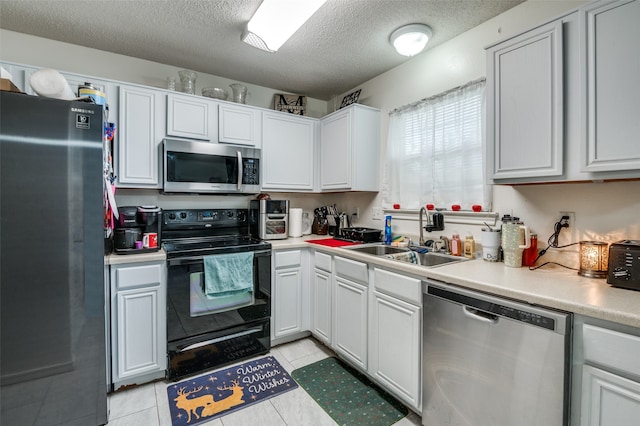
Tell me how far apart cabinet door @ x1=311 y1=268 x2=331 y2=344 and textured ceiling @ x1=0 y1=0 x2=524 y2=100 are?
181 centimetres

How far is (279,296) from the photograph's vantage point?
2494 mm

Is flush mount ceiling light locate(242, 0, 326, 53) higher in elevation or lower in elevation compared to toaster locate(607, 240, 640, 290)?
higher

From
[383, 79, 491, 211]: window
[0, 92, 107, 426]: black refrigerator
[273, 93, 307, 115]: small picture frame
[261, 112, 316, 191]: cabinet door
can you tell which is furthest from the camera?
[273, 93, 307, 115]: small picture frame

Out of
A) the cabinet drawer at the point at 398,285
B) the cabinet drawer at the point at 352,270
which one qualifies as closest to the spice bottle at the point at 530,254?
the cabinet drawer at the point at 398,285

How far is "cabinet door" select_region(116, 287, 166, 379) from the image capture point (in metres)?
1.91

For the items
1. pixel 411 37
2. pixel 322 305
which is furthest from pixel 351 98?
pixel 322 305

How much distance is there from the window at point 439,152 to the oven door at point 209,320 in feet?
4.35

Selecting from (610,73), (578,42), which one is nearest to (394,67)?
(578,42)

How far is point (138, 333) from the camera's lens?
6.45 feet

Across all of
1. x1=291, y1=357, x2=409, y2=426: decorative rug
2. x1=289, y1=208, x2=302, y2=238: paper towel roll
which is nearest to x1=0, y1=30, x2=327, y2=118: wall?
x1=289, y1=208, x2=302, y2=238: paper towel roll

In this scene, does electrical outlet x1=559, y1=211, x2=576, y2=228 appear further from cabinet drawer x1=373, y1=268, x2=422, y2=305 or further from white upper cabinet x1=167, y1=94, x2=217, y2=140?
white upper cabinet x1=167, y1=94, x2=217, y2=140

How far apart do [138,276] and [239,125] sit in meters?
1.47

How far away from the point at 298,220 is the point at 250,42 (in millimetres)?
1564

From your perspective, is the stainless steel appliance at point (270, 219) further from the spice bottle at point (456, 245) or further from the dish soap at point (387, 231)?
the spice bottle at point (456, 245)
